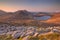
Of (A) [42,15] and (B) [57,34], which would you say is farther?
(A) [42,15]

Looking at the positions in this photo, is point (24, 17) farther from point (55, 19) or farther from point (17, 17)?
point (55, 19)

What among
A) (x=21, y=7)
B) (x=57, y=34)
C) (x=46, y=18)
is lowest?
(x=57, y=34)

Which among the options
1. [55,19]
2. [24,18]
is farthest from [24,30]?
[55,19]

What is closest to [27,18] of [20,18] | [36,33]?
[20,18]

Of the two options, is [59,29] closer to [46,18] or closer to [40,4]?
[46,18]

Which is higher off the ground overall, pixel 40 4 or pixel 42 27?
pixel 40 4

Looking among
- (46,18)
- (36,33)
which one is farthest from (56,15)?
(36,33)

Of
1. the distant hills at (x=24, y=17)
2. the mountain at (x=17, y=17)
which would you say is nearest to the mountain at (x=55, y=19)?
the distant hills at (x=24, y=17)

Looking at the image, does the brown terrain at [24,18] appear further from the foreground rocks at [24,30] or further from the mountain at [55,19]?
the foreground rocks at [24,30]

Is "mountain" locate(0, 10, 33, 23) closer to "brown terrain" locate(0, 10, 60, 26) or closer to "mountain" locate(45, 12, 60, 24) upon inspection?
"brown terrain" locate(0, 10, 60, 26)

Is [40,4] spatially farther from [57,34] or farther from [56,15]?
[57,34]
